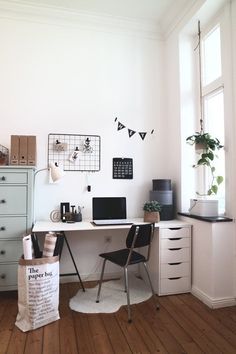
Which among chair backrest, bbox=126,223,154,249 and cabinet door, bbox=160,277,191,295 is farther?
cabinet door, bbox=160,277,191,295

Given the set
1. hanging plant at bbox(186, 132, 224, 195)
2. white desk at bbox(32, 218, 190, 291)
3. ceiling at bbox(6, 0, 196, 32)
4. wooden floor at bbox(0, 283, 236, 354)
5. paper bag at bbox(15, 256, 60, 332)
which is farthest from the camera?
ceiling at bbox(6, 0, 196, 32)

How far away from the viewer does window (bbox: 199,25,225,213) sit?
2.95 metres

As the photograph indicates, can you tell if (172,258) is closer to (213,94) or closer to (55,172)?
(55,172)

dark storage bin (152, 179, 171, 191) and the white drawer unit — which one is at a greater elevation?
dark storage bin (152, 179, 171, 191)

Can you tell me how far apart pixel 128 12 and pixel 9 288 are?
3.54 meters

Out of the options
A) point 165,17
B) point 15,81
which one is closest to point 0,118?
point 15,81

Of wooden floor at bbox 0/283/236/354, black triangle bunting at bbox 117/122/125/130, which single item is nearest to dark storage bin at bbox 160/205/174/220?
wooden floor at bbox 0/283/236/354

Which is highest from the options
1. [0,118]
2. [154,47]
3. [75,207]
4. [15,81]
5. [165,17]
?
[165,17]

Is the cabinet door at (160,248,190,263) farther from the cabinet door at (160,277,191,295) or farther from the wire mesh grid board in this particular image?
the wire mesh grid board

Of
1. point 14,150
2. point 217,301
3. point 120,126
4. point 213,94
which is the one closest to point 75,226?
point 14,150

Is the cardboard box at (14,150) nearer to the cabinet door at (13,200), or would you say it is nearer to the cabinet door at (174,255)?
the cabinet door at (13,200)

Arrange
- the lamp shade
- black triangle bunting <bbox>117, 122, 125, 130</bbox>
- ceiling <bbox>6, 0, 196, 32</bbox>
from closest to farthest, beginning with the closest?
the lamp shade, ceiling <bbox>6, 0, 196, 32</bbox>, black triangle bunting <bbox>117, 122, 125, 130</bbox>

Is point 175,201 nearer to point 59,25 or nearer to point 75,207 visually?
point 75,207

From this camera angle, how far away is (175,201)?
3.36m
